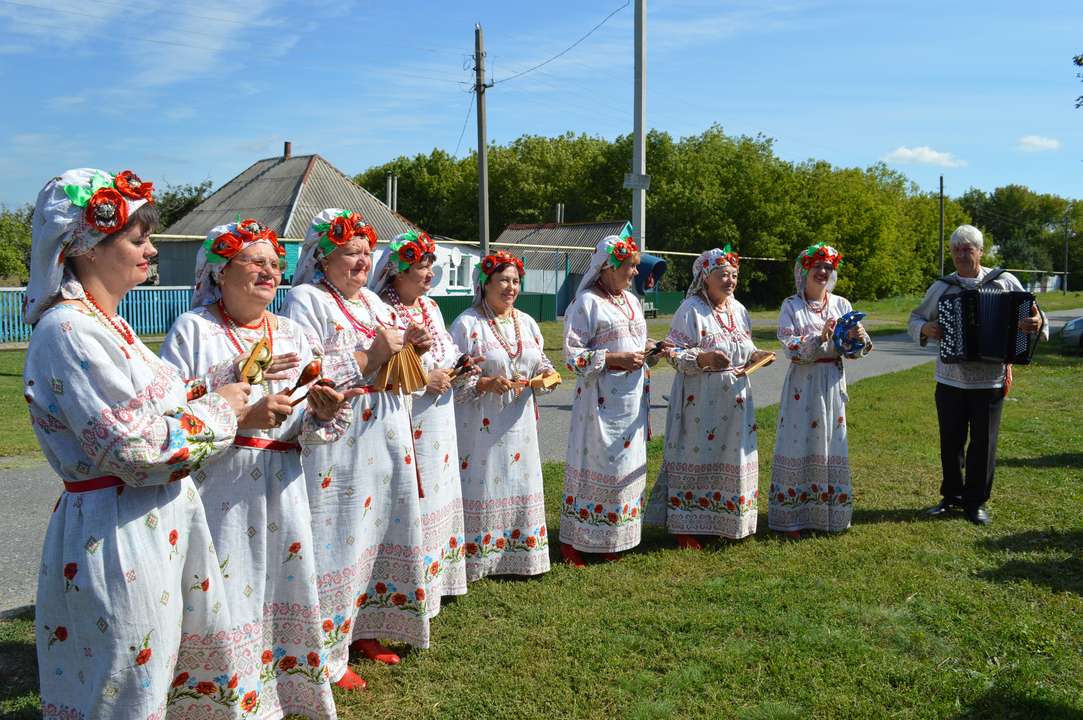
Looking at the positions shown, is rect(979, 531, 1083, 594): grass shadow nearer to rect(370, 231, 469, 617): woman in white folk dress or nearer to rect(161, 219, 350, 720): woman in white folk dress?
rect(370, 231, 469, 617): woman in white folk dress

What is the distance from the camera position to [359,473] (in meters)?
4.08

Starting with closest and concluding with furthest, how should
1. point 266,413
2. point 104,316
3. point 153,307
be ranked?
point 104,316 → point 266,413 → point 153,307

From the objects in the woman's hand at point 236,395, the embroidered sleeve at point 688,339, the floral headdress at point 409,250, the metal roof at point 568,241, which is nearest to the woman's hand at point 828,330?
the embroidered sleeve at point 688,339

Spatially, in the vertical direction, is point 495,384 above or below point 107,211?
below

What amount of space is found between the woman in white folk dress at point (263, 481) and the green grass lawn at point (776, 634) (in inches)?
22.7

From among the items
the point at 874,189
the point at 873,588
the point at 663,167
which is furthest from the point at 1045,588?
the point at 874,189

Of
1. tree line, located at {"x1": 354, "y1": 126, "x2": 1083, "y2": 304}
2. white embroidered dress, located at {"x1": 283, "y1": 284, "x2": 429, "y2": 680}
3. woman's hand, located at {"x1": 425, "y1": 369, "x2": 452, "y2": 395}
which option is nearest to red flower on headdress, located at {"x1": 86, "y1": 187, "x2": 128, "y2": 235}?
white embroidered dress, located at {"x1": 283, "y1": 284, "x2": 429, "y2": 680}

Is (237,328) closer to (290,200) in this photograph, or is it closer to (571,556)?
(571,556)

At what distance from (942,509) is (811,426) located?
1562 mm

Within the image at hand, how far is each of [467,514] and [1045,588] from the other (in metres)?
3.61

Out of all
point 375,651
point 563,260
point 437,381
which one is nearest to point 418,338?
point 437,381

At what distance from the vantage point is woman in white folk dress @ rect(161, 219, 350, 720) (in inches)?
127

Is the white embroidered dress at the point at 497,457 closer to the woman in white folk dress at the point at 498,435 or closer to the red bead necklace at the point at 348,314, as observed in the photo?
the woman in white folk dress at the point at 498,435

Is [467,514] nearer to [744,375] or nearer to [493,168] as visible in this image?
[744,375]
